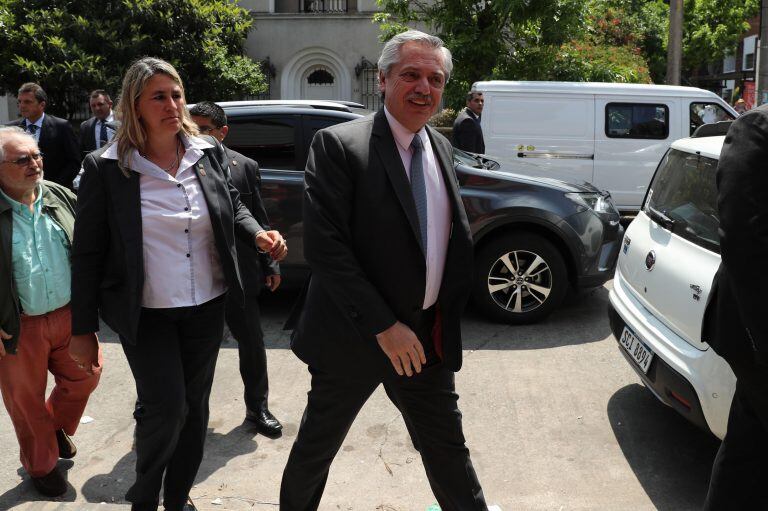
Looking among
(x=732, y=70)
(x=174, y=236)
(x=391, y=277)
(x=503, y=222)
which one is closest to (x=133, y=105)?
(x=174, y=236)

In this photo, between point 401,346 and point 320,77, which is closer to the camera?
point 401,346

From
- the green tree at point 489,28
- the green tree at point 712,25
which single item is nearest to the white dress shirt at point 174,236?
the green tree at point 489,28

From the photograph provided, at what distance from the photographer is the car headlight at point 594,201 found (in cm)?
633

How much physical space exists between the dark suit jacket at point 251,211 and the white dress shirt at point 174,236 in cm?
112

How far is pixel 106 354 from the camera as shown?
5.73m

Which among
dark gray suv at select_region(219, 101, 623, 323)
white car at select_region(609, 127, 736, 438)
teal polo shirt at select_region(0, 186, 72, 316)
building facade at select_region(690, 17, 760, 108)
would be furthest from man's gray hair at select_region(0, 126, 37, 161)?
building facade at select_region(690, 17, 760, 108)

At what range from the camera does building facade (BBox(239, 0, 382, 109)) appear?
1867 centimetres

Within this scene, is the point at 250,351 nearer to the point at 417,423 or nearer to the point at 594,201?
the point at 417,423

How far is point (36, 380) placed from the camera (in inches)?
143

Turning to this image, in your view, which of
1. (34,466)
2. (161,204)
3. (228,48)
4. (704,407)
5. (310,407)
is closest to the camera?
(310,407)

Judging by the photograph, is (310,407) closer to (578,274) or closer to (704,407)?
(704,407)

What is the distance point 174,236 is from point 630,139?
8.66m

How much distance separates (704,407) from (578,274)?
2.92 m

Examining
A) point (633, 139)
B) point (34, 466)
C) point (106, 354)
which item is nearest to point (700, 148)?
point (34, 466)
